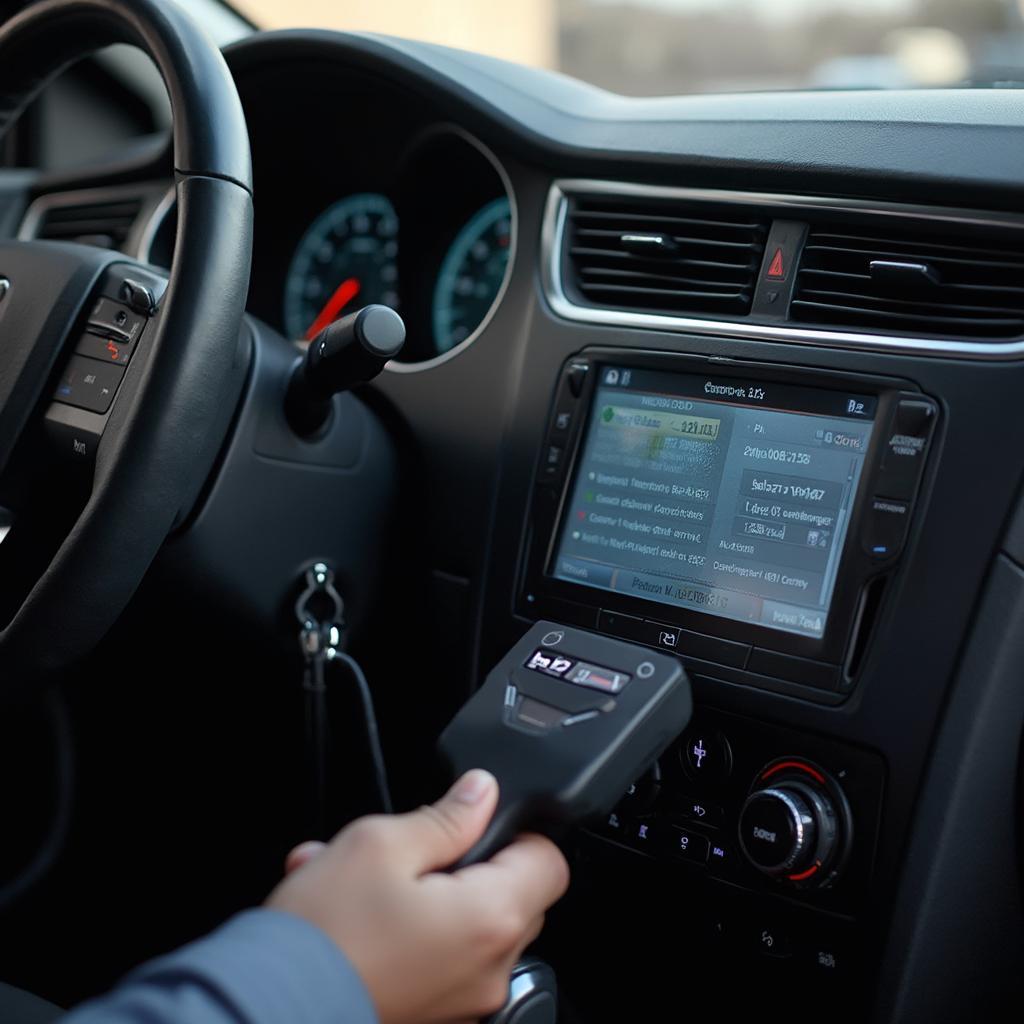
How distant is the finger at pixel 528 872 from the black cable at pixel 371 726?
554 mm

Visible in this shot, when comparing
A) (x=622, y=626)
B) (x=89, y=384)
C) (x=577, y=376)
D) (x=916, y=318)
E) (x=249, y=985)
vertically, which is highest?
(x=916, y=318)

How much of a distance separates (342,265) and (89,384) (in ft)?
2.20

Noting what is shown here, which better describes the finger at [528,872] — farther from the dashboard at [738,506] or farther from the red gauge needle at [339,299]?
the red gauge needle at [339,299]

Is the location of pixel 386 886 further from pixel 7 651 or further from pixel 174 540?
pixel 174 540

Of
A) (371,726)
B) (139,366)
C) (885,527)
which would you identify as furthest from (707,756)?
(139,366)

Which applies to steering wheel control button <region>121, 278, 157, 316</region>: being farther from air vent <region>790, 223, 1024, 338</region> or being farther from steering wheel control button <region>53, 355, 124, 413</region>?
air vent <region>790, 223, 1024, 338</region>

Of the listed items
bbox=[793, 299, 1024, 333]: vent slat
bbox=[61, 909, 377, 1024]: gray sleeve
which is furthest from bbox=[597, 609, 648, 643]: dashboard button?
bbox=[61, 909, 377, 1024]: gray sleeve

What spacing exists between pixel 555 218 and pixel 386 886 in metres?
0.85

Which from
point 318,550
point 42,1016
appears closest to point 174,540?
point 318,550

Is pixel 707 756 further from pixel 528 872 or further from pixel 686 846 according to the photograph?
pixel 528 872

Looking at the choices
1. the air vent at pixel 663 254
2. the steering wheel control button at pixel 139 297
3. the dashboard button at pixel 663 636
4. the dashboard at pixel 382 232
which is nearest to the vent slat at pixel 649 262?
the air vent at pixel 663 254

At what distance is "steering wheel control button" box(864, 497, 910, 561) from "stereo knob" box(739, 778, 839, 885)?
0.73 ft

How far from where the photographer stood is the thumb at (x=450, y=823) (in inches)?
27.0

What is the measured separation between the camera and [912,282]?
3.51ft
